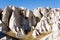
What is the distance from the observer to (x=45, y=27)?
122750 mm

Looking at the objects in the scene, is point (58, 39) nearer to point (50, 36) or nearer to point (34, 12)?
point (50, 36)

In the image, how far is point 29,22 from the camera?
131000 mm

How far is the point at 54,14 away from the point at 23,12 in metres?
18.1

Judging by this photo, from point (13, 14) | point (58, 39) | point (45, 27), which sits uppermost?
point (13, 14)

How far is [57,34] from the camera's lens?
332 ft

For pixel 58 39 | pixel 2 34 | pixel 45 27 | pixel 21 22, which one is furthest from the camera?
pixel 21 22

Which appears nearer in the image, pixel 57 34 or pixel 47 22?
pixel 57 34

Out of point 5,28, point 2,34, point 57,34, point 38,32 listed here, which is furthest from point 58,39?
point 5,28

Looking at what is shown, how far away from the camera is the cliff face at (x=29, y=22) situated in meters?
118

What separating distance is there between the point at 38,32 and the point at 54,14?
16780 mm

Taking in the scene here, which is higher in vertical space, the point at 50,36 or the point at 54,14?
the point at 54,14

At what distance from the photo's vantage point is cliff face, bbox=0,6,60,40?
11838cm

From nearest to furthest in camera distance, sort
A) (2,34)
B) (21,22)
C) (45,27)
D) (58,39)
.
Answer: (58,39) < (2,34) < (45,27) < (21,22)

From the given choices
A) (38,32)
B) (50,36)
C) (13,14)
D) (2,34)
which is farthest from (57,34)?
(13,14)
